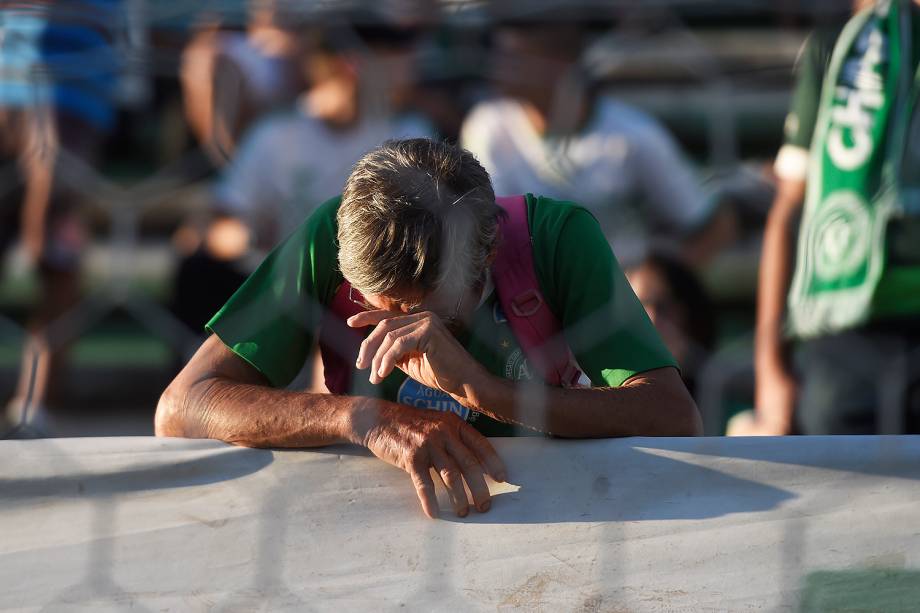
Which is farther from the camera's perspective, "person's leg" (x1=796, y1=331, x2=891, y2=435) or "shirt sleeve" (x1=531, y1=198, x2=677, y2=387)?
"person's leg" (x1=796, y1=331, x2=891, y2=435)

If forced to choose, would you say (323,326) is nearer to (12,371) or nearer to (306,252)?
(306,252)

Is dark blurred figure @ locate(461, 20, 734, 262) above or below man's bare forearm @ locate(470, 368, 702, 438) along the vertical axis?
above

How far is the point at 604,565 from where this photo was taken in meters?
0.78

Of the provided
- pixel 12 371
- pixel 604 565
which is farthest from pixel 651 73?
pixel 604 565

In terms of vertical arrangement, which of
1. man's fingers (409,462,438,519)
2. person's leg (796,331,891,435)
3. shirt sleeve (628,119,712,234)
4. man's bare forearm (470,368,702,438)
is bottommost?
person's leg (796,331,891,435)

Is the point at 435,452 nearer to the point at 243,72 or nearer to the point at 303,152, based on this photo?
the point at 303,152

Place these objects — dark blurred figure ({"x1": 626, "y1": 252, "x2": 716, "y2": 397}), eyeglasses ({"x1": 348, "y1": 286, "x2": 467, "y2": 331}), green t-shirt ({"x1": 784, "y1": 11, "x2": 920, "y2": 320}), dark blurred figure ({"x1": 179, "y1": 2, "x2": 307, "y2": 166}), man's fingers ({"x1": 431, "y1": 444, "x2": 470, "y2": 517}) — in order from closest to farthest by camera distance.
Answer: man's fingers ({"x1": 431, "y1": 444, "x2": 470, "y2": 517})
eyeglasses ({"x1": 348, "y1": 286, "x2": 467, "y2": 331})
green t-shirt ({"x1": 784, "y1": 11, "x2": 920, "y2": 320})
dark blurred figure ({"x1": 626, "y1": 252, "x2": 716, "y2": 397})
dark blurred figure ({"x1": 179, "y1": 2, "x2": 307, "y2": 166})

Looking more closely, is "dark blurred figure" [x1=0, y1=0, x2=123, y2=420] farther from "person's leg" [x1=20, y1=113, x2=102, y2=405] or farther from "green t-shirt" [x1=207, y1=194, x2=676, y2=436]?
"green t-shirt" [x1=207, y1=194, x2=676, y2=436]

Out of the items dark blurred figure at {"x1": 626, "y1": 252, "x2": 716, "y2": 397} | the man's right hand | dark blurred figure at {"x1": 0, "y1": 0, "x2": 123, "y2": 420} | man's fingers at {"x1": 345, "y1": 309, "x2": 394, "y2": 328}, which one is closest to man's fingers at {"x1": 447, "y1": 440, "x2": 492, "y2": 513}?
the man's right hand

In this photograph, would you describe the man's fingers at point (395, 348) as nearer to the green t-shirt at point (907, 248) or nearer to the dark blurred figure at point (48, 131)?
the green t-shirt at point (907, 248)

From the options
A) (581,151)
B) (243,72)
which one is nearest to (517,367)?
(581,151)

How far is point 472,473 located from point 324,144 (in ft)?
2.53

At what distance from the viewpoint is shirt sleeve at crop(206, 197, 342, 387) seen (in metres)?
0.91

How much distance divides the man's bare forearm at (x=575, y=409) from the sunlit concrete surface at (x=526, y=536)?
14 millimetres
